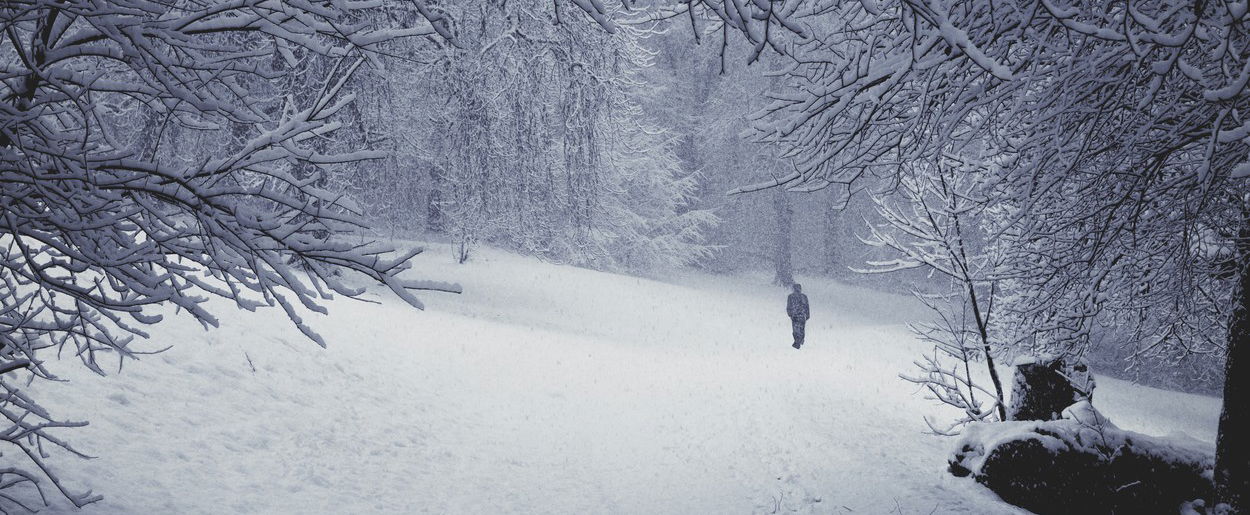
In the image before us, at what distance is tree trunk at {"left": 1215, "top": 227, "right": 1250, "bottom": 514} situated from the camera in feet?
13.7

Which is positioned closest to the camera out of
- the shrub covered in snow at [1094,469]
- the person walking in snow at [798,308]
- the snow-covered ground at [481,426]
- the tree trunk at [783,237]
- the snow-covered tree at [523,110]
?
the snow-covered ground at [481,426]

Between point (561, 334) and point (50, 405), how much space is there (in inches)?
362

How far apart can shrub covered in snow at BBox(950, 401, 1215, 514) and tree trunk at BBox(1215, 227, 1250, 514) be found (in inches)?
39.1

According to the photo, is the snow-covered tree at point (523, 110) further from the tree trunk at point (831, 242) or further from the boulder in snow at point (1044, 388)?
the tree trunk at point (831, 242)

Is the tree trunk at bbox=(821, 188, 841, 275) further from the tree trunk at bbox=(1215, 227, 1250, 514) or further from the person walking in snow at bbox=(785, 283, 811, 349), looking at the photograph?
the tree trunk at bbox=(1215, 227, 1250, 514)

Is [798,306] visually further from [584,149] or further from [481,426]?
[481,426]

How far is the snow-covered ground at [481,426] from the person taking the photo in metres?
4.93

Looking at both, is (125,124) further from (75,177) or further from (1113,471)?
(1113,471)

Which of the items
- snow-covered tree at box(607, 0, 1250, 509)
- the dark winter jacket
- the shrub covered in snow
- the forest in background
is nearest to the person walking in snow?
the dark winter jacket

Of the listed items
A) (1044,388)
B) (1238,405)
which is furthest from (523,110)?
(1238,405)

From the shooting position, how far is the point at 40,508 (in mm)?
3477

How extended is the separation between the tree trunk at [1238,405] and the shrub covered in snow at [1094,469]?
994mm

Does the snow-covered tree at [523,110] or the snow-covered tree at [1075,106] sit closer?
the snow-covered tree at [1075,106]

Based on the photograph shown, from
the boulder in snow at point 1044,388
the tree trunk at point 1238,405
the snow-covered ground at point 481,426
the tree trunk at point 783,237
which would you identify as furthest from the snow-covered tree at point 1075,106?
the tree trunk at point 783,237
